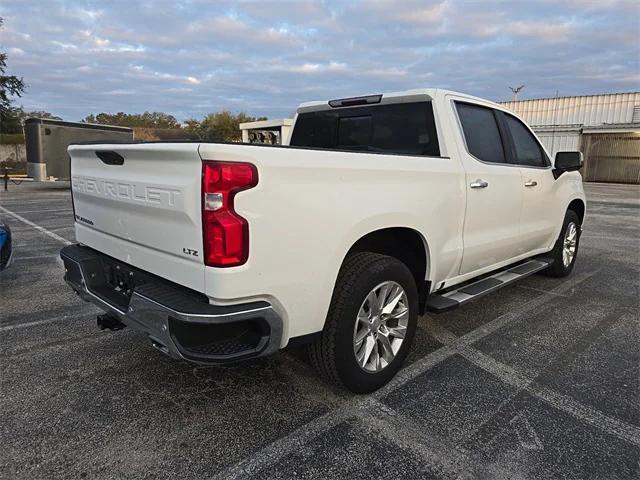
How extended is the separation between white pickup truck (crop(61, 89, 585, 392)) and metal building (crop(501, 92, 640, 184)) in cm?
2647

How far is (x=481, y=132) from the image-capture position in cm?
383

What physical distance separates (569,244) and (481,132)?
8.54 feet

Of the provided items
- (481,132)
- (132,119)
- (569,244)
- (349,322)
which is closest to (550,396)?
(349,322)

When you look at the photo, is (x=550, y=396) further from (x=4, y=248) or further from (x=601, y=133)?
(x=601, y=133)

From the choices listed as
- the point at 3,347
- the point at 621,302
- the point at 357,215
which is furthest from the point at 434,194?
the point at 3,347

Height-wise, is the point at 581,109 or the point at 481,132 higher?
the point at 581,109

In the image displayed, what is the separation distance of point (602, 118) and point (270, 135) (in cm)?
2410

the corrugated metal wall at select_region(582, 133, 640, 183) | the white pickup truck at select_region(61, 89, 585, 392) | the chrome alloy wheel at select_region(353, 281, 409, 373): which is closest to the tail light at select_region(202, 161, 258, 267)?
the white pickup truck at select_region(61, 89, 585, 392)

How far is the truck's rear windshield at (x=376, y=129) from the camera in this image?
345 centimetres

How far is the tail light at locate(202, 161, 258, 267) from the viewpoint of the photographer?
201 centimetres

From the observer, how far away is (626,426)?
101 inches

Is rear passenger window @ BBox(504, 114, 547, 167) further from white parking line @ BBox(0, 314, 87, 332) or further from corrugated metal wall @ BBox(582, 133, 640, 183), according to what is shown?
corrugated metal wall @ BBox(582, 133, 640, 183)

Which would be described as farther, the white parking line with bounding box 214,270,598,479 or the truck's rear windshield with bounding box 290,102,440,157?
the truck's rear windshield with bounding box 290,102,440,157

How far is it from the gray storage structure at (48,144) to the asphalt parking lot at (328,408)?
13504mm
